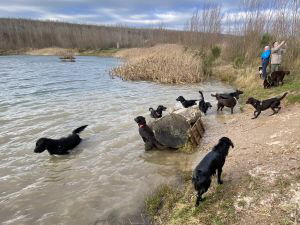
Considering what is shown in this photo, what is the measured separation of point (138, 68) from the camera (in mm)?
22047

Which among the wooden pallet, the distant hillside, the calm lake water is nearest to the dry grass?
the calm lake water

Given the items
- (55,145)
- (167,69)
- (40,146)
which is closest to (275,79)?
(167,69)

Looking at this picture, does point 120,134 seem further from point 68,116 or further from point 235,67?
point 235,67

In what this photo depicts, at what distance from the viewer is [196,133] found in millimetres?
8062

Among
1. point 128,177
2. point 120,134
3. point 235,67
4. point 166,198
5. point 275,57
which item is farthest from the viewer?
point 235,67

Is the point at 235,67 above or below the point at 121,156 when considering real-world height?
above

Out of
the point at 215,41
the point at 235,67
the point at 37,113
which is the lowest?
the point at 37,113

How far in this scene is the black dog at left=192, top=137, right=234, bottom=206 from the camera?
4.50 metres

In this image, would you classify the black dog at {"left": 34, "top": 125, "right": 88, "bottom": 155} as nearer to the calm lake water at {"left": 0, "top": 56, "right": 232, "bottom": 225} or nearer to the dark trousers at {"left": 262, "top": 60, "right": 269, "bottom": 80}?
the calm lake water at {"left": 0, "top": 56, "right": 232, "bottom": 225}

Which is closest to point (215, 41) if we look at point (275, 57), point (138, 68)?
point (138, 68)

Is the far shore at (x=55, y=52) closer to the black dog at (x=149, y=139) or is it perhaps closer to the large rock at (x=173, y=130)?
the large rock at (x=173, y=130)

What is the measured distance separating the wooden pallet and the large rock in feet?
0.39

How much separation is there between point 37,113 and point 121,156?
19.6 feet

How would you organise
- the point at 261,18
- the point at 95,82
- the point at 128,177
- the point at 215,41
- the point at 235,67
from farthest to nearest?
the point at 215,41
the point at 95,82
the point at 235,67
the point at 261,18
the point at 128,177
